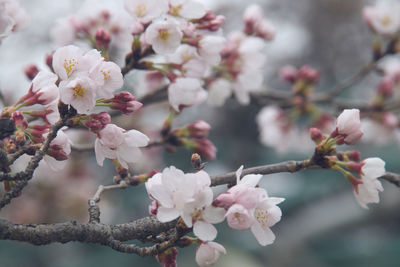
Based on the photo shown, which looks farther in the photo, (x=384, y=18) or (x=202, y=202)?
(x=384, y=18)

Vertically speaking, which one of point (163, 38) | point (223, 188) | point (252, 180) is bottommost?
point (223, 188)

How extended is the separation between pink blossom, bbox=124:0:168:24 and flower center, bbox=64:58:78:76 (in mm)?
345

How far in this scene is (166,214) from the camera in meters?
0.78

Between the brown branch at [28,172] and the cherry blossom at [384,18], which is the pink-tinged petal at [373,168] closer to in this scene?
the brown branch at [28,172]

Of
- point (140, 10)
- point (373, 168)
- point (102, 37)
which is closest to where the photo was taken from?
point (373, 168)

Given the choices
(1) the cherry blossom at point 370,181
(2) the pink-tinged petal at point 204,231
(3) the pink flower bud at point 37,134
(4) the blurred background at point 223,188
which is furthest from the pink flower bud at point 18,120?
(4) the blurred background at point 223,188

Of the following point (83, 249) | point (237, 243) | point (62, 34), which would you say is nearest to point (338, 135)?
point (62, 34)

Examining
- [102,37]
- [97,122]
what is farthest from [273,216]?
[102,37]

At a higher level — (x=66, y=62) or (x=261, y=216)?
(x=66, y=62)

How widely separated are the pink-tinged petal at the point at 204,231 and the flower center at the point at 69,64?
14.4 inches

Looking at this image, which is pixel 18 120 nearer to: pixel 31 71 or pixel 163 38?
pixel 163 38

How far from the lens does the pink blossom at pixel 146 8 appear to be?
1.08m

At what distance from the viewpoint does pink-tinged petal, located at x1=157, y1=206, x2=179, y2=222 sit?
2.53 ft

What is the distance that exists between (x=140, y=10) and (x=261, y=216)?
61cm
